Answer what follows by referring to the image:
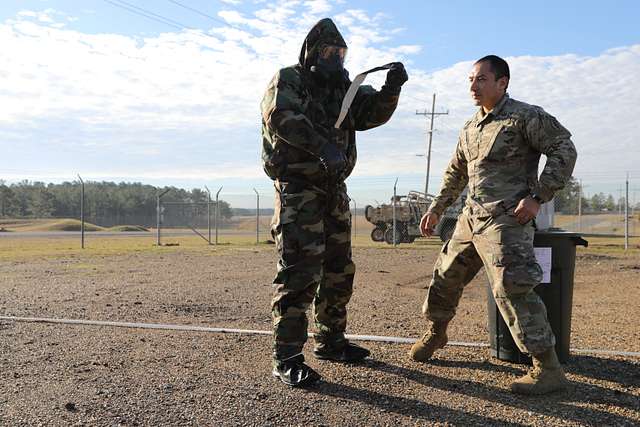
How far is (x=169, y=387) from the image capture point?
3543 mm

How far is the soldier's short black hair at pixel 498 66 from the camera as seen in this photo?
12.2 ft

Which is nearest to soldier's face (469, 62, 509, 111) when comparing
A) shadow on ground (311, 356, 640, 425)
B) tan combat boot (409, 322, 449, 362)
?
tan combat boot (409, 322, 449, 362)

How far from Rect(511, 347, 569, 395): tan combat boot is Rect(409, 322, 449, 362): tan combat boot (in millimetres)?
697

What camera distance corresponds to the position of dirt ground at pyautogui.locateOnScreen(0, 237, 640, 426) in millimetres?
3123

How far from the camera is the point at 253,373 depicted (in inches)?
152

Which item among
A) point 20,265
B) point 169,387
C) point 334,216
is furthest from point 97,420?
point 20,265

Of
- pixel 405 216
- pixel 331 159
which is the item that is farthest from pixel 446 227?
pixel 331 159

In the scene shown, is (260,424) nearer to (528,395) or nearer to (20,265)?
(528,395)

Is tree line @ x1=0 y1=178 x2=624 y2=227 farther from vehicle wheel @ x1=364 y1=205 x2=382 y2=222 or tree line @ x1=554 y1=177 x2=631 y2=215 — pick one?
vehicle wheel @ x1=364 y1=205 x2=382 y2=222

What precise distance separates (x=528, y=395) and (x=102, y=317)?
13.5 ft

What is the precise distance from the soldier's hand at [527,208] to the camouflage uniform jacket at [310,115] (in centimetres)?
104

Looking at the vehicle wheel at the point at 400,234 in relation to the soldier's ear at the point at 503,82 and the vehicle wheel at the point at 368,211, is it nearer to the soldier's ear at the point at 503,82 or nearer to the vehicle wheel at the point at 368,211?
the vehicle wheel at the point at 368,211

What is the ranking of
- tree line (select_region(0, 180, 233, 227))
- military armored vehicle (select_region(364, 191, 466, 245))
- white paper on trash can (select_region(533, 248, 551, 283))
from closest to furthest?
white paper on trash can (select_region(533, 248, 551, 283)) → military armored vehicle (select_region(364, 191, 466, 245)) → tree line (select_region(0, 180, 233, 227))

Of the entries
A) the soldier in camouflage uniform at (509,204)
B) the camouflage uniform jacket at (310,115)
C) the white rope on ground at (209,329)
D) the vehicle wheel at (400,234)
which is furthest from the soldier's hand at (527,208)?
the vehicle wheel at (400,234)
